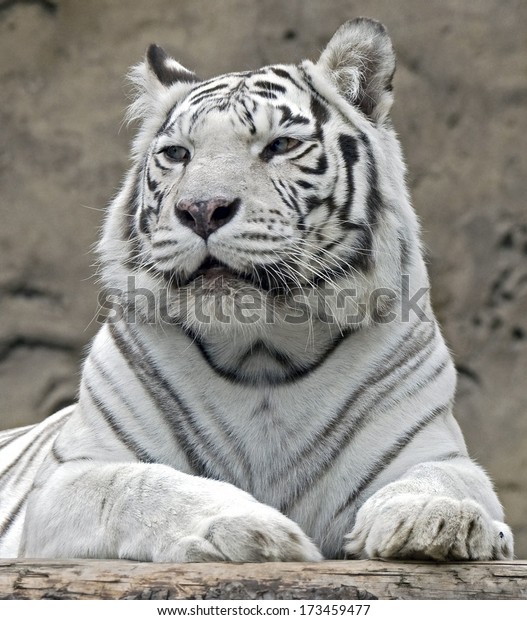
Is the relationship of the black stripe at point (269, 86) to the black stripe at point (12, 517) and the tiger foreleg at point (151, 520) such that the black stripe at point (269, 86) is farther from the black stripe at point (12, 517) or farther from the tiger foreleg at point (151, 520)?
the black stripe at point (12, 517)

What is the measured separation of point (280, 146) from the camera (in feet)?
8.29

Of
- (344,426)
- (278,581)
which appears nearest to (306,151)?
(344,426)

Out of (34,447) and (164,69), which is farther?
(34,447)

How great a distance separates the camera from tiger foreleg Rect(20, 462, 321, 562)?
198 centimetres

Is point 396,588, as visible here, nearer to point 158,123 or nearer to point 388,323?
point 388,323

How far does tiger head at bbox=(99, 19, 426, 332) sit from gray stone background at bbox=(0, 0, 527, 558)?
6.47ft

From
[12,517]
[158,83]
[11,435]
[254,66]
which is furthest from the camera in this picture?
[254,66]

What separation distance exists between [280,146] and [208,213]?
13.4 inches

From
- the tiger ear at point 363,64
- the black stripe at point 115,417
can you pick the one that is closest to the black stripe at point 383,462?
the black stripe at point 115,417

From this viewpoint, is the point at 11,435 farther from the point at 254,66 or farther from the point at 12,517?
the point at 254,66

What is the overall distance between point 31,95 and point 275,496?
3084 mm

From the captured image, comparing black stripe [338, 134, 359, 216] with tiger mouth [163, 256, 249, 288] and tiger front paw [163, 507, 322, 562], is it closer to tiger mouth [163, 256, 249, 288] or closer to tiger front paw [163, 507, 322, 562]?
tiger mouth [163, 256, 249, 288]

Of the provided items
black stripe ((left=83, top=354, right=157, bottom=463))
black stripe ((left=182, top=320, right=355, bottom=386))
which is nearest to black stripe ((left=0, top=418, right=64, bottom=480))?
black stripe ((left=83, top=354, right=157, bottom=463))

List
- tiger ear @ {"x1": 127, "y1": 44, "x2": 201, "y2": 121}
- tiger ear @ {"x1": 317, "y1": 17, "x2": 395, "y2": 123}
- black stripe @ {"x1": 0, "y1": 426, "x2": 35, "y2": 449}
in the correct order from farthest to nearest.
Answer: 1. black stripe @ {"x1": 0, "y1": 426, "x2": 35, "y2": 449}
2. tiger ear @ {"x1": 127, "y1": 44, "x2": 201, "y2": 121}
3. tiger ear @ {"x1": 317, "y1": 17, "x2": 395, "y2": 123}
